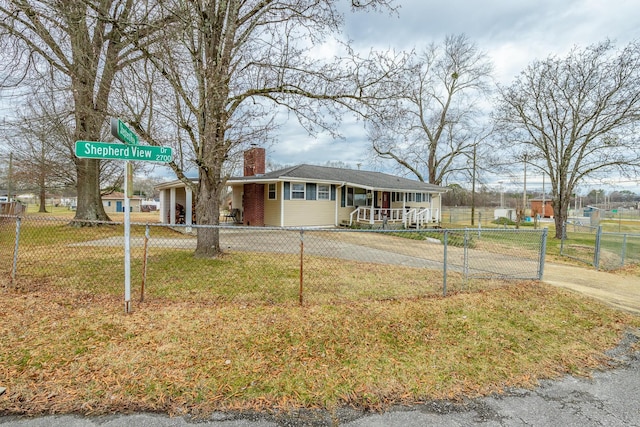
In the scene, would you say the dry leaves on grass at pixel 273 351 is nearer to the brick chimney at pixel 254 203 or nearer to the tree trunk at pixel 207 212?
the tree trunk at pixel 207 212

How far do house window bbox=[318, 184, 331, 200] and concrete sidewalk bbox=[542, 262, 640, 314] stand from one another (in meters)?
10.4

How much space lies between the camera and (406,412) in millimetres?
2266

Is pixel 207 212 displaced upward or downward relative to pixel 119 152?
downward

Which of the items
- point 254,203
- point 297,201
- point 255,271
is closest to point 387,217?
point 297,201

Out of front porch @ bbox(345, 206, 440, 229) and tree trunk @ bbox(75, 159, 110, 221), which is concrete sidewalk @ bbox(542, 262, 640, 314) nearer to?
front porch @ bbox(345, 206, 440, 229)

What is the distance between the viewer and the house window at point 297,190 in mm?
15387

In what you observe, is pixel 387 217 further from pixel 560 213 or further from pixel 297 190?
pixel 560 213

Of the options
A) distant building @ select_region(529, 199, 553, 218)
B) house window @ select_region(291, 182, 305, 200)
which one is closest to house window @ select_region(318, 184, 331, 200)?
house window @ select_region(291, 182, 305, 200)

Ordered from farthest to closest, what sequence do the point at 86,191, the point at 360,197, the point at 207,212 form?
the point at 360,197 < the point at 86,191 < the point at 207,212

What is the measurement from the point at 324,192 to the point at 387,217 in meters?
4.35

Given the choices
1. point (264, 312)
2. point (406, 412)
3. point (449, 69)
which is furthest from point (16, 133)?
point (449, 69)

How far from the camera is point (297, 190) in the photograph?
15.5 m

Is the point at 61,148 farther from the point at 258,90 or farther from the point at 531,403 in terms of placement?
the point at 531,403

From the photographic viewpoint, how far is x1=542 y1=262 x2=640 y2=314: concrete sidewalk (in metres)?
5.42
